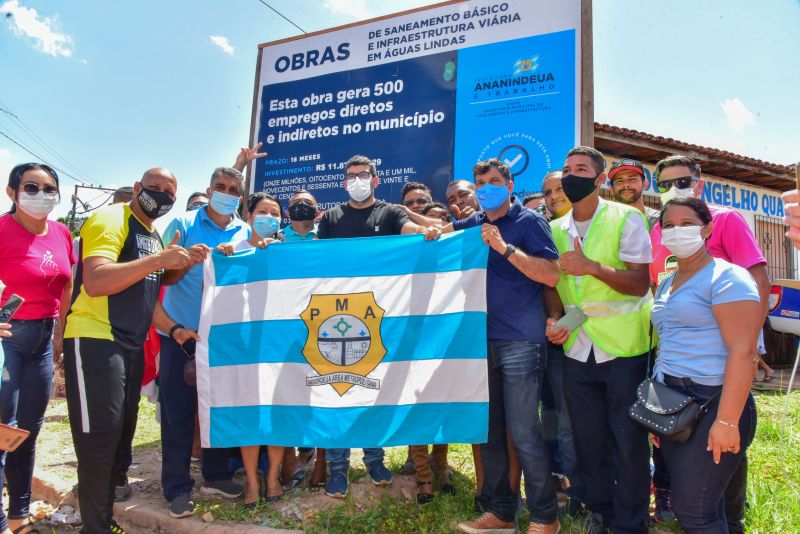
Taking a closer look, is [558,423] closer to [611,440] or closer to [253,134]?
[611,440]

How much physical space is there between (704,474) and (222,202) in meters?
3.31

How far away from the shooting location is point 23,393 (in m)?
3.54

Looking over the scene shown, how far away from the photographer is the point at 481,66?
19.0 feet

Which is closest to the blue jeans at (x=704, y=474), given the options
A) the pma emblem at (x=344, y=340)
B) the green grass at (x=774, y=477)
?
the green grass at (x=774, y=477)

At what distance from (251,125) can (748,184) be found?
997 cm

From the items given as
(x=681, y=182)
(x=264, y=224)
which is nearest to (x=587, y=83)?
(x=681, y=182)

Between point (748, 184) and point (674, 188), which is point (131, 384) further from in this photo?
point (748, 184)

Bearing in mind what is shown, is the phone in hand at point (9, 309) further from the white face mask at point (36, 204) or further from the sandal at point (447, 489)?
the sandal at point (447, 489)

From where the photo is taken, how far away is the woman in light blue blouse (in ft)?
7.70

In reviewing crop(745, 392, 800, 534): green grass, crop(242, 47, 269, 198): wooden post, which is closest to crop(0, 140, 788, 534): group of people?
crop(745, 392, 800, 534): green grass

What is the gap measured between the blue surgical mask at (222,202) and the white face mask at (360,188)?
846 mm

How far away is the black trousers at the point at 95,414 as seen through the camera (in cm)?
301

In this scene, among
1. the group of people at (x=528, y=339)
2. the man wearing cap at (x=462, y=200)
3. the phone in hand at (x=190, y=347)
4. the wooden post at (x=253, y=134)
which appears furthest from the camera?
the wooden post at (x=253, y=134)

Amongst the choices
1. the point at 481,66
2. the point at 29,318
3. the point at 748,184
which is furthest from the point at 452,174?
the point at 748,184
